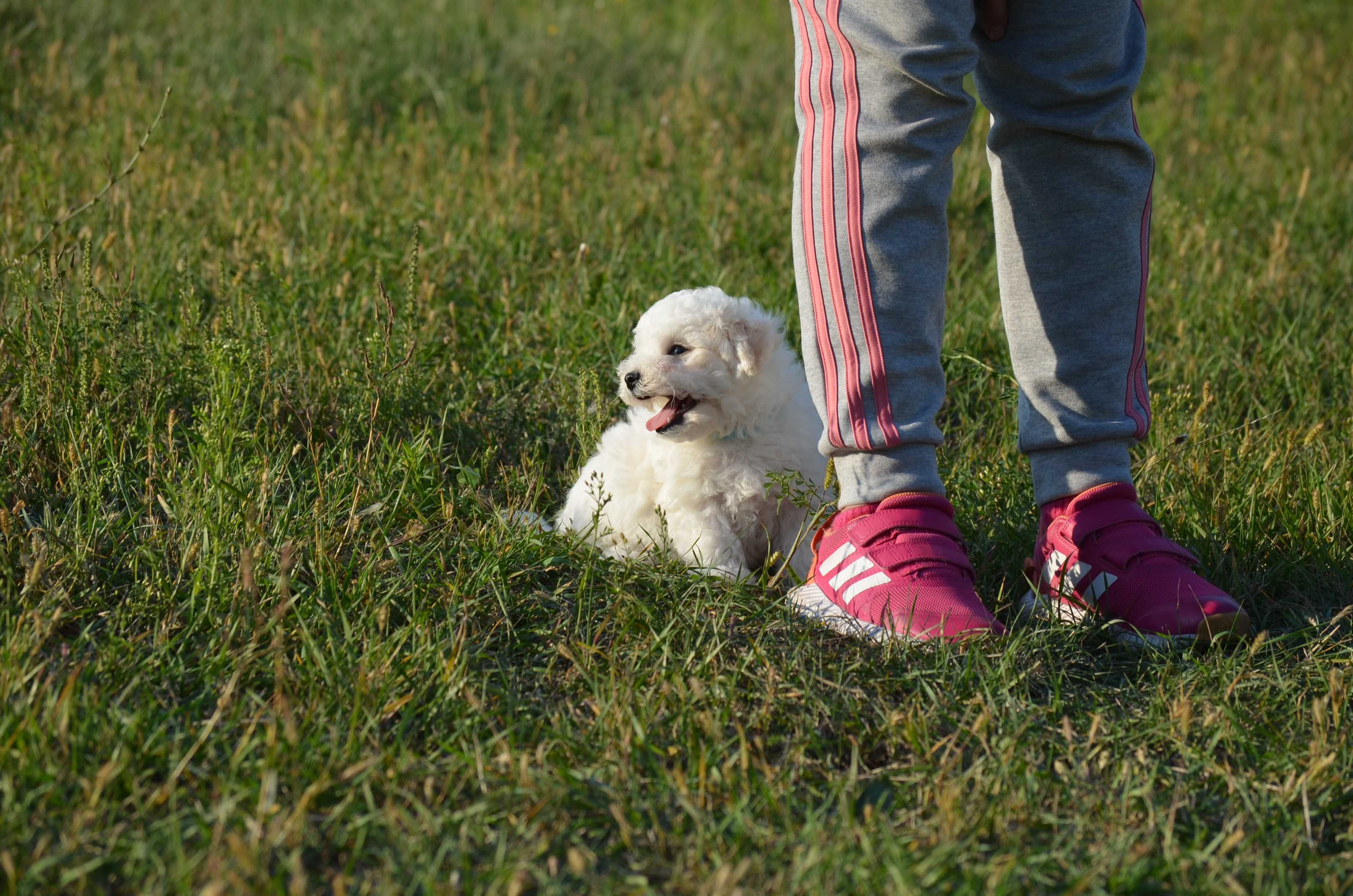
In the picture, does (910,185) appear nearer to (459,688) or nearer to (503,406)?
(459,688)

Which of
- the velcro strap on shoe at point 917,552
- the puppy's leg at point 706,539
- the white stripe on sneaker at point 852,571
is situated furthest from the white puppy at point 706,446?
the velcro strap on shoe at point 917,552

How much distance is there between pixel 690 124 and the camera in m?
5.23

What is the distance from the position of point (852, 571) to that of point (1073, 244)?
815 mm

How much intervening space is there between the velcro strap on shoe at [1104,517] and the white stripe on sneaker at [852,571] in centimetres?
46

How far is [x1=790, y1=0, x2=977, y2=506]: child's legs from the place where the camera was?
2041 millimetres

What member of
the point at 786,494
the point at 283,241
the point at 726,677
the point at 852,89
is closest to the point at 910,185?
the point at 852,89

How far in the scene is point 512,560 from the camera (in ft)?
7.72

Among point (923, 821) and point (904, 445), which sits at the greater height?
point (904, 445)

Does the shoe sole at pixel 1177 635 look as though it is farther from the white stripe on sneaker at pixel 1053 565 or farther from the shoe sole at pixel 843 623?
the shoe sole at pixel 843 623

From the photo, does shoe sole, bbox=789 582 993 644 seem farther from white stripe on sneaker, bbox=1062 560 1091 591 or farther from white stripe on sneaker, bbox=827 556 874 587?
white stripe on sneaker, bbox=1062 560 1091 591

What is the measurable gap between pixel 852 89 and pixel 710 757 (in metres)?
1.22

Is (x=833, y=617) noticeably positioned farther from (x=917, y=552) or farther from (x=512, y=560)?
(x=512, y=560)

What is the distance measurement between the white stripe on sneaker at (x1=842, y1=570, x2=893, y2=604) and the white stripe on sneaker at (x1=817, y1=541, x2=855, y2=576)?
0.15 ft

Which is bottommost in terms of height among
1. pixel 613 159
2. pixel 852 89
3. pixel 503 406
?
pixel 503 406
